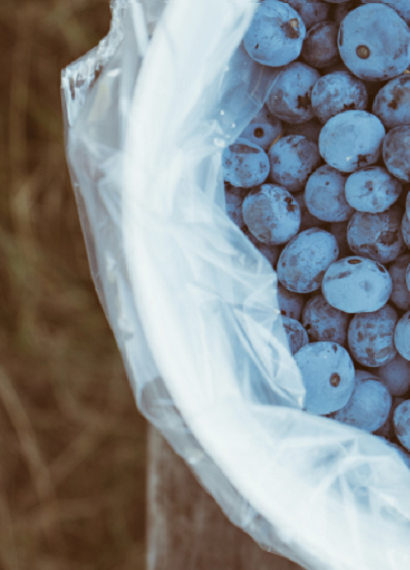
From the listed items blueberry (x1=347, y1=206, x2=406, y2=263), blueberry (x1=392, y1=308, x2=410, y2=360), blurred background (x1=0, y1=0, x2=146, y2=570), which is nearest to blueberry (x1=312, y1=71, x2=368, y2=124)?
blueberry (x1=347, y1=206, x2=406, y2=263)

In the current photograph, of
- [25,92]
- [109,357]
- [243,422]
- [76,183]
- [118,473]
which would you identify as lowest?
[118,473]

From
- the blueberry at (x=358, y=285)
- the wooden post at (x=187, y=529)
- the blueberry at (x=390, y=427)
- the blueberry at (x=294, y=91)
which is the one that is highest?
the blueberry at (x=294, y=91)

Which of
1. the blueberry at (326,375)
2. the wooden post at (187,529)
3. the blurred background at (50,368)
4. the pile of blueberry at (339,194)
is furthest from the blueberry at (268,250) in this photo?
the blurred background at (50,368)

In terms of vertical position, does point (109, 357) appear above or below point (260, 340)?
below

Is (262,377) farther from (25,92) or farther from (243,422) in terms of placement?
(25,92)

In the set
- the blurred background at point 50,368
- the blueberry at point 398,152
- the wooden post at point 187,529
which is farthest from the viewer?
the blurred background at point 50,368

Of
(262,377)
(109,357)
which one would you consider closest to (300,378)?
(262,377)

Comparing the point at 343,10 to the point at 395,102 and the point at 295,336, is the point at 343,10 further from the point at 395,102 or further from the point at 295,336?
the point at 295,336

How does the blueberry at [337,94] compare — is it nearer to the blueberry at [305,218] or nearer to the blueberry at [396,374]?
the blueberry at [305,218]

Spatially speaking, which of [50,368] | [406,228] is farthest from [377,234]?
[50,368]
